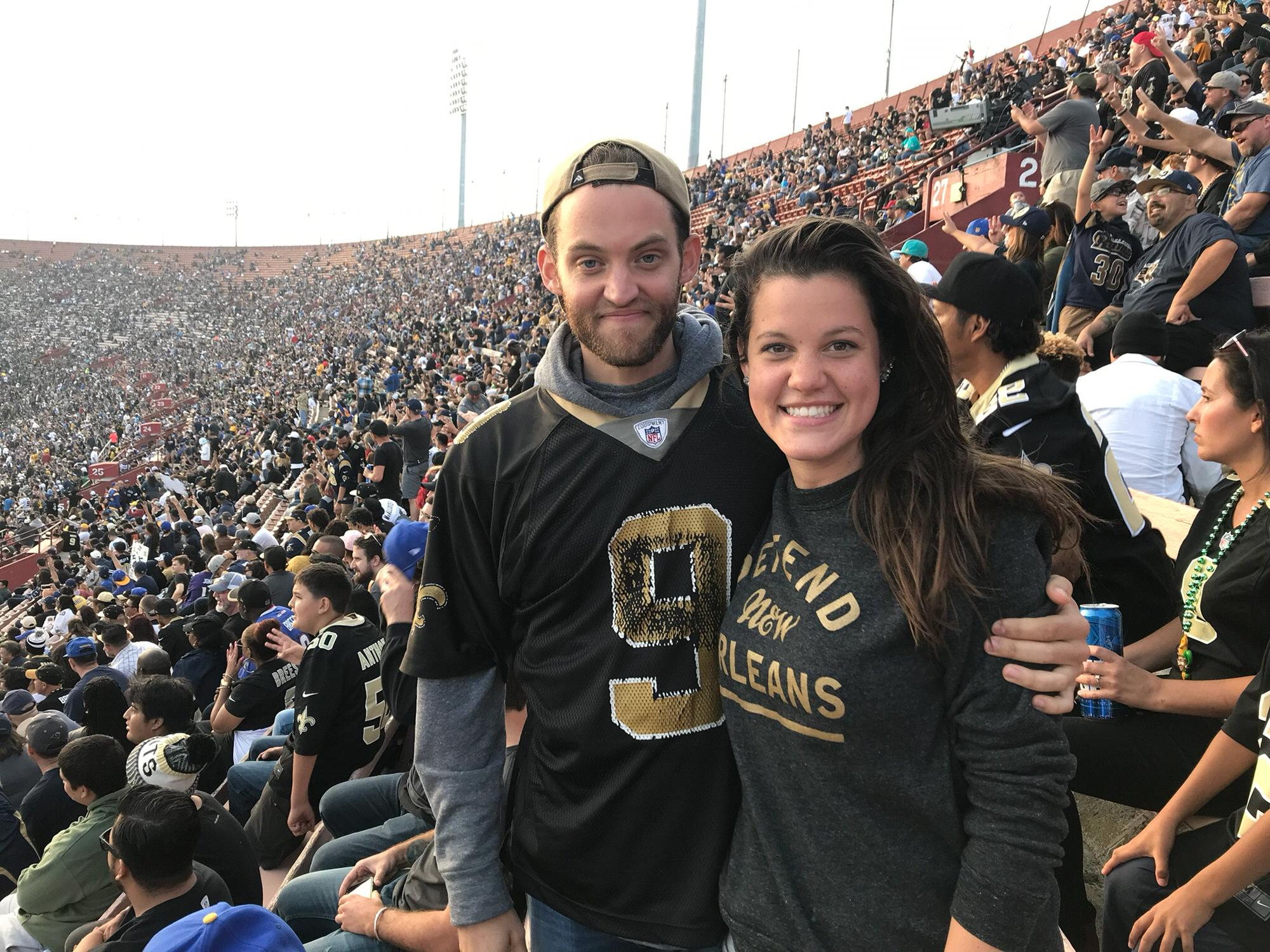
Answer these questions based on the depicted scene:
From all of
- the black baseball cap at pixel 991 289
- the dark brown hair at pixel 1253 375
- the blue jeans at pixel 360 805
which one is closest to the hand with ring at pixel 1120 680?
the dark brown hair at pixel 1253 375

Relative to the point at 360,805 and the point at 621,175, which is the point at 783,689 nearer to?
the point at 621,175

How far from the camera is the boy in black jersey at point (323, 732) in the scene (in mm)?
3688

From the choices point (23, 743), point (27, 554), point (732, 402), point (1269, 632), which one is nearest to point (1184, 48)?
point (1269, 632)

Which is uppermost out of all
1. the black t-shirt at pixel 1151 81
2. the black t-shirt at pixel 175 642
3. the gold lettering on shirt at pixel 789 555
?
the black t-shirt at pixel 1151 81

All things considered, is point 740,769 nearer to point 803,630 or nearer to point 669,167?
point 803,630

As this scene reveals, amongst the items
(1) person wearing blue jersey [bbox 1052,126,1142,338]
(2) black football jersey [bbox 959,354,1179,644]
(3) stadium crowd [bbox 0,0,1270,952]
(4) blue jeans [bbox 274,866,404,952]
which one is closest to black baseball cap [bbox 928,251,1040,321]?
(3) stadium crowd [bbox 0,0,1270,952]

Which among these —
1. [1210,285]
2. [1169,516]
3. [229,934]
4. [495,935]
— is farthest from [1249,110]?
[229,934]

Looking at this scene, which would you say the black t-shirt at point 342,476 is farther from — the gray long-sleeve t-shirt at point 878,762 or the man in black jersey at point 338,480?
the gray long-sleeve t-shirt at point 878,762

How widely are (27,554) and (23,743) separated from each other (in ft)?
74.9

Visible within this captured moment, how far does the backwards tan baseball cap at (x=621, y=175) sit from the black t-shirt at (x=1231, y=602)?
1685mm

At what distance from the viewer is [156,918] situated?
2949mm

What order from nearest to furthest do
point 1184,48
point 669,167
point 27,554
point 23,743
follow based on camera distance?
point 669,167 < point 23,743 < point 1184,48 < point 27,554

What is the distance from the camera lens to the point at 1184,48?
1266 cm

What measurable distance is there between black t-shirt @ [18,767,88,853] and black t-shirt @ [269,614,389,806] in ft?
5.56
